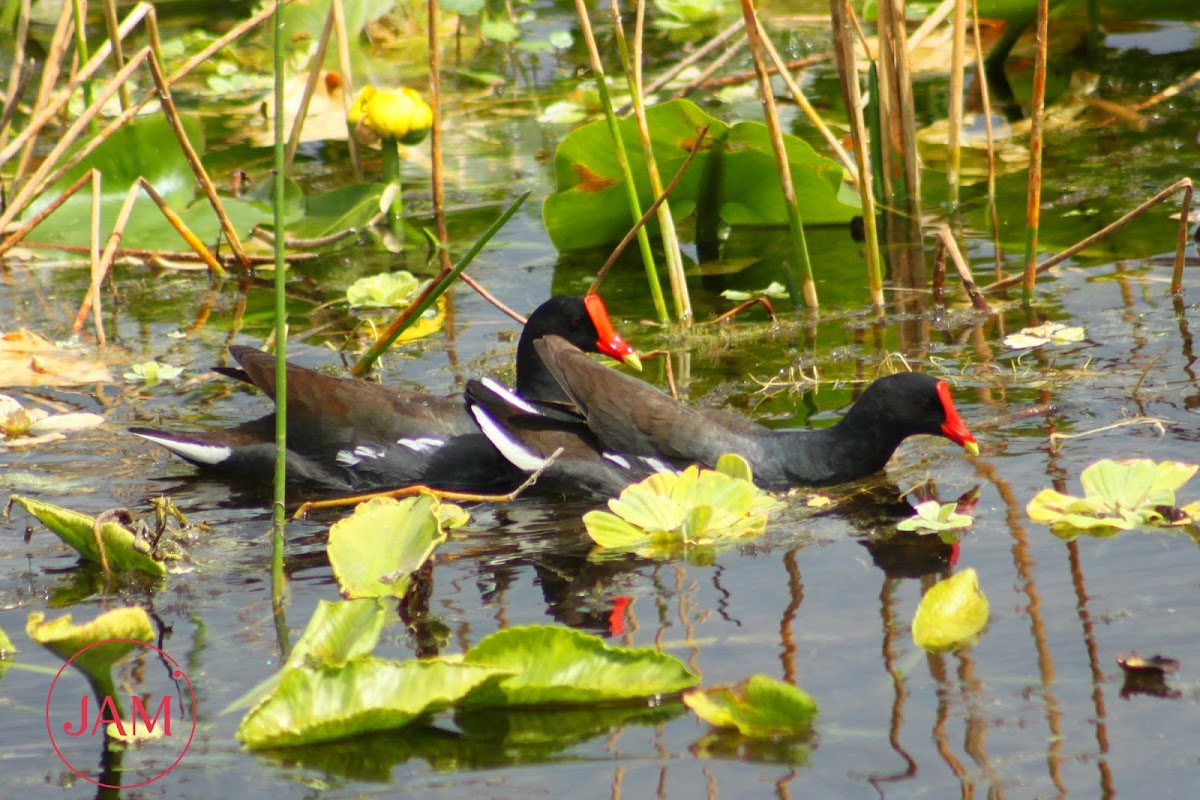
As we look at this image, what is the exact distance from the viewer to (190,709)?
2.38m

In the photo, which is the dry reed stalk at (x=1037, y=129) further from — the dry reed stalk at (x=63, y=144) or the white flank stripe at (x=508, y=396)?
the dry reed stalk at (x=63, y=144)

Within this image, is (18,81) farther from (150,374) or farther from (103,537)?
(103,537)

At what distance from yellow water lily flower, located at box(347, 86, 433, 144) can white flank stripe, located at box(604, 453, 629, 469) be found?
78.8 inches

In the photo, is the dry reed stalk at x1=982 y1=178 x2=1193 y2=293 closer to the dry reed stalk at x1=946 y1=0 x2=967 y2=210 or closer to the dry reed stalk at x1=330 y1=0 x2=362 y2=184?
the dry reed stalk at x1=946 y1=0 x2=967 y2=210

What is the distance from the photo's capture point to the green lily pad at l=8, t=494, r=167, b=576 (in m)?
2.89

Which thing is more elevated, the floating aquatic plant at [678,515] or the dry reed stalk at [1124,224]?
the dry reed stalk at [1124,224]

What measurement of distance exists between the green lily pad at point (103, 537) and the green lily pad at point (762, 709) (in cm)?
123

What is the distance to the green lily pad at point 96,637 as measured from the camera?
2.14 m

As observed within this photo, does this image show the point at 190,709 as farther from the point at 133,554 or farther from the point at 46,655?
the point at 133,554

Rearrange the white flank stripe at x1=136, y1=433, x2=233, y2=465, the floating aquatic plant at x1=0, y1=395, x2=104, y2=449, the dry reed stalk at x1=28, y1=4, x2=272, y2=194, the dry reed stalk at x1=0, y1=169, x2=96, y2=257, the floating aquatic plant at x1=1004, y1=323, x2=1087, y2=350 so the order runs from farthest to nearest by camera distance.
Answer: the dry reed stalk at x1=28, y1=4, x2=272, y2=194 < the dry reed stalk at x1=0, y1=169, x2=96, y2=257 < the floating aquatic plant at x1=1004, y1=323, x2=1087, y2=350 < the floating aquatic plant at x1=0, y1=395, x2=104, y2=449 < the white flank stripe at x1=136, y1=433, x2=233, y2=465

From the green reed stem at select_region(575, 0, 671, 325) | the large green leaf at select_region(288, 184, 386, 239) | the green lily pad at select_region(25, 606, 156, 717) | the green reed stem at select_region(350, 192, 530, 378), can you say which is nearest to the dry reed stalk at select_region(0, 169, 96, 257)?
the large green leaf at select_region(288, 184, 386, 239)

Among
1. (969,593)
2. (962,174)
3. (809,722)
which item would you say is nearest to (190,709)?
(809,722)

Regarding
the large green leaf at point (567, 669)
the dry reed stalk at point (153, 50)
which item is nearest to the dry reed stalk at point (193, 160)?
the dry reed stalk at point (153, 50)

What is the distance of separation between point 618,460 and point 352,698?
5.11 feet
